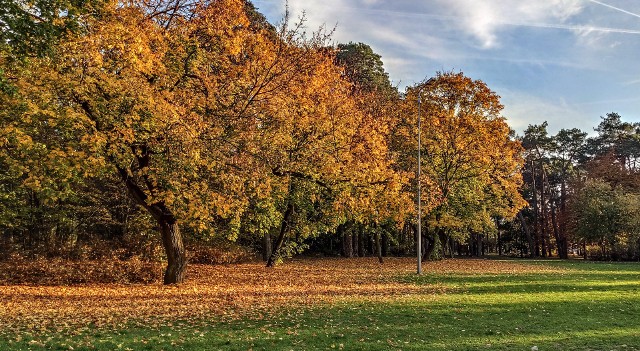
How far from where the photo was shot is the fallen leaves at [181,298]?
10289 mm

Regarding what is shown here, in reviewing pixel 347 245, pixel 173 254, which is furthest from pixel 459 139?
pixel 173 254

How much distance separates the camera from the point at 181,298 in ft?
46.6

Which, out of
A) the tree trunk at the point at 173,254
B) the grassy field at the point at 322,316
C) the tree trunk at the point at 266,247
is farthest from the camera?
the tree trunk at the point at 266,247

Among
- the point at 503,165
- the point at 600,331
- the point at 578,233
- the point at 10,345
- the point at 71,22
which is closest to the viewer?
the point at 10,345

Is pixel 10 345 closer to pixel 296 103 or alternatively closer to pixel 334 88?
pixel 296 103

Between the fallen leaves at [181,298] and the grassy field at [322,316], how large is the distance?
0.04 m

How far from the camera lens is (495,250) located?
8262 cm

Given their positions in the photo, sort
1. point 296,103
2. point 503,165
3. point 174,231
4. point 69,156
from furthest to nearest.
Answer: point 503,165 < point 296,103 < point 174,231 < point 69,156

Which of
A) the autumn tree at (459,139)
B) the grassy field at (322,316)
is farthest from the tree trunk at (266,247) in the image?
the grassy field at (322,316)

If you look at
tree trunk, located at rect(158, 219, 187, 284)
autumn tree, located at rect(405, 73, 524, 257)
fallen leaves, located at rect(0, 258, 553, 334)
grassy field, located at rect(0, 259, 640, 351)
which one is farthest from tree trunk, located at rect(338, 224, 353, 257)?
tree trunk, located at rect(158, 219, 187, 284)

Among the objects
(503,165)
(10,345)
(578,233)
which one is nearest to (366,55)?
(503,165)

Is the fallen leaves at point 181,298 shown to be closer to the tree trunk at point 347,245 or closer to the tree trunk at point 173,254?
the tree trunk at point 173,254

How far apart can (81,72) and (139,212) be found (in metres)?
10.2

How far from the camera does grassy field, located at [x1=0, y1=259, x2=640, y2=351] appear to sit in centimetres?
833
